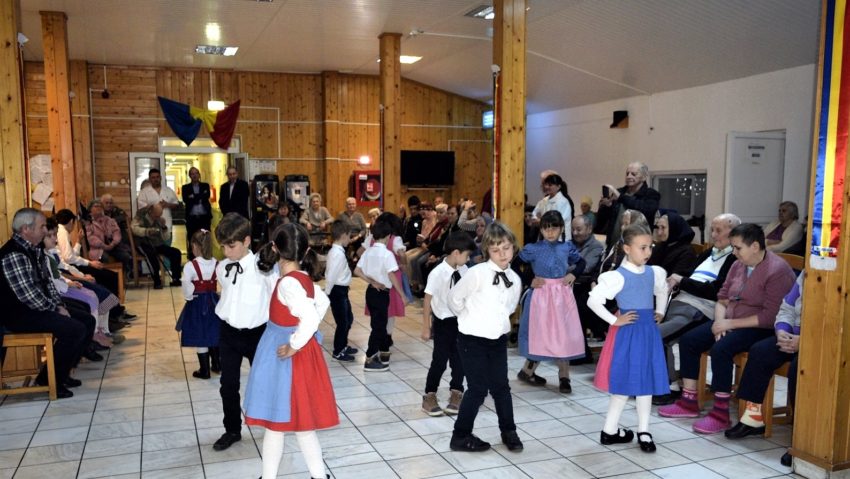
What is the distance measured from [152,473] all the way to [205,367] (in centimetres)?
170

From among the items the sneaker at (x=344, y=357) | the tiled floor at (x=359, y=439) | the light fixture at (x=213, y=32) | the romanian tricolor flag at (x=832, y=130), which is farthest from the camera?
the light fixture at (x=213, y=32)

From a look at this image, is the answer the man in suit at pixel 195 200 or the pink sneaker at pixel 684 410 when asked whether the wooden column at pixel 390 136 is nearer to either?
the man in suit at pixel 195 200

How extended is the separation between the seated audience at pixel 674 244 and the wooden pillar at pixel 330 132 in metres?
9.25

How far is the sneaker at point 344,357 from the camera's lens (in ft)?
18.4

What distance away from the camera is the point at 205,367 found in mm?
5051

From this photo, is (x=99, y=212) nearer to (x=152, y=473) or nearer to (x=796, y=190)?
(x=152, y=473)

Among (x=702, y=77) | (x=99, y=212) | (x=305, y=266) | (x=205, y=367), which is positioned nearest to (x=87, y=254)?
(x=99, y=212)

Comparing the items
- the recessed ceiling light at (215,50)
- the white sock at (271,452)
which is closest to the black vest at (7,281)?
the white sock at (271,452)

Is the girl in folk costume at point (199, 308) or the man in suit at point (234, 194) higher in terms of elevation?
the man in suit at point (234, 194)

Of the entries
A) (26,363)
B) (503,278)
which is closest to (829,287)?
(503,278)

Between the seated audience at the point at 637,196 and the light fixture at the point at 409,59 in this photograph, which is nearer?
the seated audience at the point at 637,196

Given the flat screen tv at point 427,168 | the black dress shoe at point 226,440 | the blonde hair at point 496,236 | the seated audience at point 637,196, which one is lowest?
the black dress shoe at point 226,440

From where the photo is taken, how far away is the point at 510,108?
601 cm

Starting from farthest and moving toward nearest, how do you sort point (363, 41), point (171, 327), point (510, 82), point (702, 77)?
point (363, 41), point (702, 77), point (171, 327), point (510, 82)
